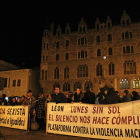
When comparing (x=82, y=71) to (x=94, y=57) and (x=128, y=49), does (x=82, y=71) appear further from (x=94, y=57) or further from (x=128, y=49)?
(x=128, y=49)

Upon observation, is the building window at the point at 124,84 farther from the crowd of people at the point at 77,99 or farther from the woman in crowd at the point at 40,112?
the woman in crowd at the point at 40,112

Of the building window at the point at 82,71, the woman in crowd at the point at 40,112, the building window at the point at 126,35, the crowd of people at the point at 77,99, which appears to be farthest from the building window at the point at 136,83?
the woman in crowd at the point at 40,112

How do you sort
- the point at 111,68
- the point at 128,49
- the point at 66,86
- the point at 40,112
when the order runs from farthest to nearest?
1. the point at 66,86
2. the point at 111,68
3. the point at 128,49
4. the point at 40,112

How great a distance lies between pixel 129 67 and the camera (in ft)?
80.7

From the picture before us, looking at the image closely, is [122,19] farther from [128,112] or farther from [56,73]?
[128,112]

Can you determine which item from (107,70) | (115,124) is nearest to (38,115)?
(115,124)

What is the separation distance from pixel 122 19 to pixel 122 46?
16.2 ft

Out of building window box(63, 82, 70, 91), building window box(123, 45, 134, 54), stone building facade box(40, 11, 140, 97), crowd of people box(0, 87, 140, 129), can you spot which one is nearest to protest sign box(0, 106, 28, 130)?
Answer: crowd of people box(0, 87, 140, 129)

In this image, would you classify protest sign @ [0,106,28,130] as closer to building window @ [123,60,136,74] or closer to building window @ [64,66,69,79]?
building window @ [123,60,136,74]

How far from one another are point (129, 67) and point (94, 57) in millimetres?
5919

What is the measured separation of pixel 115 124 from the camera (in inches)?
191

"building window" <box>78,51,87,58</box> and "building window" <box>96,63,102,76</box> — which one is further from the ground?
"building window" <box>78,51,87,58</box>

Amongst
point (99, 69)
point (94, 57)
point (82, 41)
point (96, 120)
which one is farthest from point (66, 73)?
point (96, 120)

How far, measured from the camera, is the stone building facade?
81.0ft
